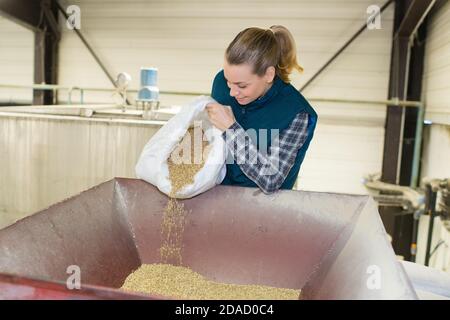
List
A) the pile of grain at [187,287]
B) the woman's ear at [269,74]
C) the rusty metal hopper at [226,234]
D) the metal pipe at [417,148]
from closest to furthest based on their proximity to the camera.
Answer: the rusty metal hopper at [226,234] < the pile of grain at [187,287] < the woman's ear at [269,74] < the metal pipe at [417,148]

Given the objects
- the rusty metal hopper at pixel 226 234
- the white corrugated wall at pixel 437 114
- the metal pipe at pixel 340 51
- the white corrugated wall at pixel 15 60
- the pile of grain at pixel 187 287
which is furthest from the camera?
the white corrugated wall at pixel 15 60

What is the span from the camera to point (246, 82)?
4.74 feet

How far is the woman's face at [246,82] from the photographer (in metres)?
1.43

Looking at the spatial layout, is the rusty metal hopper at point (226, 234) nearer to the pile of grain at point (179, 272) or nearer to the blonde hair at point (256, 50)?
the pile of grain at point (179, 272)

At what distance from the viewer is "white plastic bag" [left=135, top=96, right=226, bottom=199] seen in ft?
4.70

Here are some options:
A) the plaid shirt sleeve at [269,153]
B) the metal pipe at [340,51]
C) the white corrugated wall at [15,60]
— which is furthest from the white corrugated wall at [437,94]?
the white corrugated wall at [15,60]

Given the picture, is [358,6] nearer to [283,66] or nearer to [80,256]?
[283,66]

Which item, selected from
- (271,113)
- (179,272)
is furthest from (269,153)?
(179,272)

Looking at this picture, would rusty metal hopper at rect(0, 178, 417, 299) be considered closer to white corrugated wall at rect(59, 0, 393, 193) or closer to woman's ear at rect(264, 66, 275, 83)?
woman's ear at rect(264, 66, 275, 83)

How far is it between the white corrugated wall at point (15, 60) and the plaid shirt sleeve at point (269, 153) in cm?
464

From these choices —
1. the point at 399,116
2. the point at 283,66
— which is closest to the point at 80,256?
the point at 283,66

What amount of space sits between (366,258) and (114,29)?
4660mm

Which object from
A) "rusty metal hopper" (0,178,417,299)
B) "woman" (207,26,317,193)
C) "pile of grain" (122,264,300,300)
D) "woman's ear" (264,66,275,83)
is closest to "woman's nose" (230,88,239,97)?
"woman" (207,26,317,193)

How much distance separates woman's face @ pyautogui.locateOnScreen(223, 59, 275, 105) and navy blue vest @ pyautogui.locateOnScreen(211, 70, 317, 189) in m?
0.03
